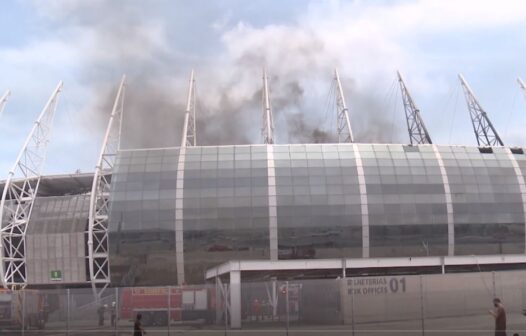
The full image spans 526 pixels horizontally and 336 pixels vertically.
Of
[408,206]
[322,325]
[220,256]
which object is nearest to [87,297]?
[322,325]

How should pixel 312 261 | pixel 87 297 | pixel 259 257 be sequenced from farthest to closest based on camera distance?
pixel 259 257, pixel 312 261, pixel 87 297

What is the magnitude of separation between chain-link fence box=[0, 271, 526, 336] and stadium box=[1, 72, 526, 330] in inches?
1369

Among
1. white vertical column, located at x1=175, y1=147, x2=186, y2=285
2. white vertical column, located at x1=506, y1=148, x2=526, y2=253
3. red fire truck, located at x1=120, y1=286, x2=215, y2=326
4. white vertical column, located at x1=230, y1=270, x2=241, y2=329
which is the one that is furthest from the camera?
white vertical column, located at x1=506, y1=148, x2=526, y2=253

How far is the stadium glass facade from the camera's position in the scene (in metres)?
74.6

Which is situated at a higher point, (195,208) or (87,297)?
(195,208)

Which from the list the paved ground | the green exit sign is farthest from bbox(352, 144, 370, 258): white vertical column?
the paved ground

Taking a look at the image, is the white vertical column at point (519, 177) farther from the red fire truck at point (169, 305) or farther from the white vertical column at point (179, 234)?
the red fire truck at point (169, 305)

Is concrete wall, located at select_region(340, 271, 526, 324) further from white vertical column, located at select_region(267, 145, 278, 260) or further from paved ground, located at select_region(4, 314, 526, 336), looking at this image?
white vertical column, located at select_region(267, 145, 278, 260)

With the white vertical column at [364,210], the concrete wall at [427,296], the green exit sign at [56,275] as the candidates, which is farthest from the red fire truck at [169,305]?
the green exit sign at [56,275]

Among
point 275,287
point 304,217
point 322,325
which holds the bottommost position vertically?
point 322,325

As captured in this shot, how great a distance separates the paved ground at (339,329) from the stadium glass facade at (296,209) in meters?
39.8

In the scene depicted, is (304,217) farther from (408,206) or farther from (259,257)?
(408,206)

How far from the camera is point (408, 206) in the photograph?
76438 millimetres

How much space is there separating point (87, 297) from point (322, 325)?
522 inches
